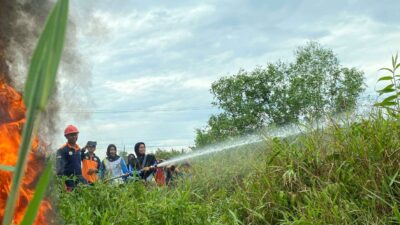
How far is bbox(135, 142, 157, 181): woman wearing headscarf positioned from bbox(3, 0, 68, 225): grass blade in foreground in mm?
7007

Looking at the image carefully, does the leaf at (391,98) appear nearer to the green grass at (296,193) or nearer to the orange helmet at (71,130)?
the green grass at (296,193)

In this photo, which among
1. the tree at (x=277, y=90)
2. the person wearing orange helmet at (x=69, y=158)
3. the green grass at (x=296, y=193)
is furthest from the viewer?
the tree at (x=277, y=90)

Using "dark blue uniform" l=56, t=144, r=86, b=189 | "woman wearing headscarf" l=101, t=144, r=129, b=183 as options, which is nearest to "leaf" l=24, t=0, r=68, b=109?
"dark blue uniform" l=56, t=144, r=86, b=189

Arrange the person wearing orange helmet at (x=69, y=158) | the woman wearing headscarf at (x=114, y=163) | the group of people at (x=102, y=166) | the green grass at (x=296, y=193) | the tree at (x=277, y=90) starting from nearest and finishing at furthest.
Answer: the green grass at (x=296, y=193)
the group of people at (x=102, y=166)
the person wearing orange helmet at (x=69, y=158)
the woman wearing headscarf at (x=114, y=163)
the tree at (x=277, y=90)

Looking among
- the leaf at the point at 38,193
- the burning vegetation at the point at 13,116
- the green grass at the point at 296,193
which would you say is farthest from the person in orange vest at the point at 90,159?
the leaf at the point at 38,193

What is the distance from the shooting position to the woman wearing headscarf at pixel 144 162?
735 centimetres

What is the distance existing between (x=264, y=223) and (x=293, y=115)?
25.1 metres

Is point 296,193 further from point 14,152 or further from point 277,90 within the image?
point 277,90

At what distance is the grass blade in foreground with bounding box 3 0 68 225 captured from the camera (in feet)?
0.97

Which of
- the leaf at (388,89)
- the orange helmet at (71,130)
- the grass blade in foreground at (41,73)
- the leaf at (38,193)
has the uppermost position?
the orange helmet at (71,130)

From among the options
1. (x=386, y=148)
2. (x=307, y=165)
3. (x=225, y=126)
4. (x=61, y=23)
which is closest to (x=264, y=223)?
(x=307, y=165)

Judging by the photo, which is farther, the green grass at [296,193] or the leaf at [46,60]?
the green grass at [296,193]

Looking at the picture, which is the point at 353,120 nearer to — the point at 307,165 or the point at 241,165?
the point at 307,165

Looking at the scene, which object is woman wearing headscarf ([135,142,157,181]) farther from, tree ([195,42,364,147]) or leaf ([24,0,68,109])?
tree ([195,42,364,147])
